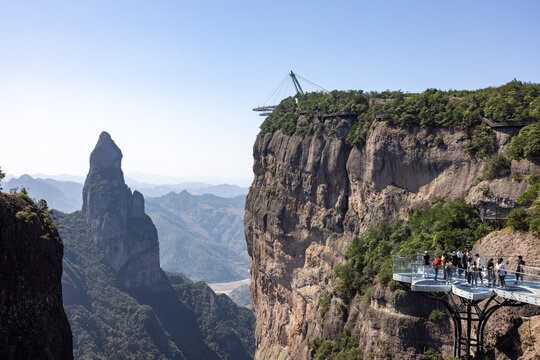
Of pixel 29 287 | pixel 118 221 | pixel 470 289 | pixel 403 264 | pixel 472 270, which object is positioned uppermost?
pixel 472 270

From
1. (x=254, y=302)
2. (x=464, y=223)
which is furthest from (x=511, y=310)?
(x=254, y=302)

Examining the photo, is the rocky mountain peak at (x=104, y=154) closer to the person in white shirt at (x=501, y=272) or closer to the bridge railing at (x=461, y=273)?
the bridge railing at (x=461, y=273)

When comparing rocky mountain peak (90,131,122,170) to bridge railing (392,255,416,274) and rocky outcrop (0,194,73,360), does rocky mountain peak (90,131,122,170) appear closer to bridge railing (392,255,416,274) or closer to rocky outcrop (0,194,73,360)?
rocky outcrop (0,194,73,360)

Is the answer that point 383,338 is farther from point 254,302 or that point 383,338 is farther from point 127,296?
point 127,296

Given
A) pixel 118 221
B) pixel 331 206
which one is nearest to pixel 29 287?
pixel 331 206

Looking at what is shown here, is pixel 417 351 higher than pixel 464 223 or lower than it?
lower

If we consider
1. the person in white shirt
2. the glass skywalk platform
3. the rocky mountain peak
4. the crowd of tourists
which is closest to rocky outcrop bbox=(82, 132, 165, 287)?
the rocky mountain peak

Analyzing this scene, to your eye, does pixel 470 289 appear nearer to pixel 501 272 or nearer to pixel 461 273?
pixel 501 272
